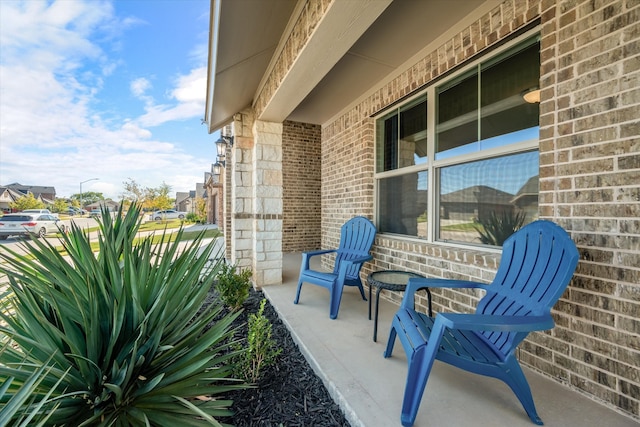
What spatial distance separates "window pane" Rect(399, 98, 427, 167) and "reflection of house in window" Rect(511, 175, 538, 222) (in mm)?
1079

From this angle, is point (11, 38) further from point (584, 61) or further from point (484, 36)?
point (584, 61)

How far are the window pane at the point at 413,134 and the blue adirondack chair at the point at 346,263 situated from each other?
0.94m

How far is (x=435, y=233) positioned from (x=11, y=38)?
12.8 metres

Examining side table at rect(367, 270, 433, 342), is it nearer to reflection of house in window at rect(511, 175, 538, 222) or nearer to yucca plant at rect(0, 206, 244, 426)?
reflection of house in window at rect(511, 175, 538, 222)

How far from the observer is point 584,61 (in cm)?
163

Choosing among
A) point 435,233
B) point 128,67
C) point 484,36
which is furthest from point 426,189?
point 128,67

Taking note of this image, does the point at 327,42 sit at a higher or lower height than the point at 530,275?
higher

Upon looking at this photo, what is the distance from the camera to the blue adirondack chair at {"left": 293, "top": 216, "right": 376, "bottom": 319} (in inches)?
111

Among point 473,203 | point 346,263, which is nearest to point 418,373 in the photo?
point 346,263

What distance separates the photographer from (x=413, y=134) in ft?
10.7

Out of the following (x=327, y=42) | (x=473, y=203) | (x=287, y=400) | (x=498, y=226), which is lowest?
(x=287, y=400)

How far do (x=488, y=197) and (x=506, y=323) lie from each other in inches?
56.6

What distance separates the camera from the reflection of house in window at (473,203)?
2318 mm

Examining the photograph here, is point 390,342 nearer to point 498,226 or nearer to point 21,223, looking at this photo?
point 498,226
